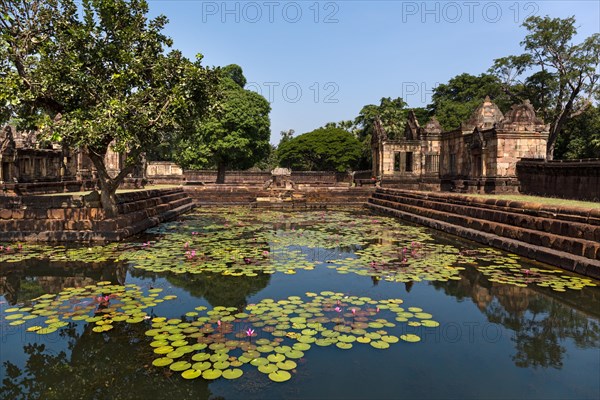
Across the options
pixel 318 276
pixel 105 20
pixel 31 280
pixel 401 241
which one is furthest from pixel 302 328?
pixel 105 20

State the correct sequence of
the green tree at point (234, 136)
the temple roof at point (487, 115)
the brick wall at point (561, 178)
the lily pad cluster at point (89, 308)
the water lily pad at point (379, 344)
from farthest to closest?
the green tree at point (234, 136), the temple roof at point (487, 115), the brick wall at point (561, 178), the lily pad cluster at point (89, 308), the water lily pad at point (379, 344)

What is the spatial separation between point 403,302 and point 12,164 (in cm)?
1798

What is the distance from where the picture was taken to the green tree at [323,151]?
4953 cm

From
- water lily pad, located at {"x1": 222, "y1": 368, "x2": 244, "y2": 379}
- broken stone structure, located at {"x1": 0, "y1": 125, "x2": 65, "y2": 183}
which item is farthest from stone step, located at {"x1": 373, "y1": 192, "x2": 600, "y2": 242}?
broken stone structure, located at {"x1": 0, "y1": 125, "x2": 65, "y2": 183}

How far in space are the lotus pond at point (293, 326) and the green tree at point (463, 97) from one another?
1364 inches

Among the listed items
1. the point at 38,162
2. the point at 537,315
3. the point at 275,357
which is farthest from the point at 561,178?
the point at 38,162

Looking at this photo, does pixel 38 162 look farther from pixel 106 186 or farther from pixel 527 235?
pixel 527 235

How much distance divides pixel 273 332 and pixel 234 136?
32.0 metres

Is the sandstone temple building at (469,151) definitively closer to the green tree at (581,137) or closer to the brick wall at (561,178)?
the brick wall at (561,178)

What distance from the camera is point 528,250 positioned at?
7.95 meters

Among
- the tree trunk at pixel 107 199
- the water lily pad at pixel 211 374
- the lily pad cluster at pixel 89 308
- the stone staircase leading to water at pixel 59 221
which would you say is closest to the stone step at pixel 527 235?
the water lily pad at pixel 211 374

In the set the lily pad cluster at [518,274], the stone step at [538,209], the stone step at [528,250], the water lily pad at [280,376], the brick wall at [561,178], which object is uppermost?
the brick wall at [561,178]

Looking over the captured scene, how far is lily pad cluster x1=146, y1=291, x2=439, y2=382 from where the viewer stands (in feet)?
11.8

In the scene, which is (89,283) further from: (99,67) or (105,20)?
(105,20)
